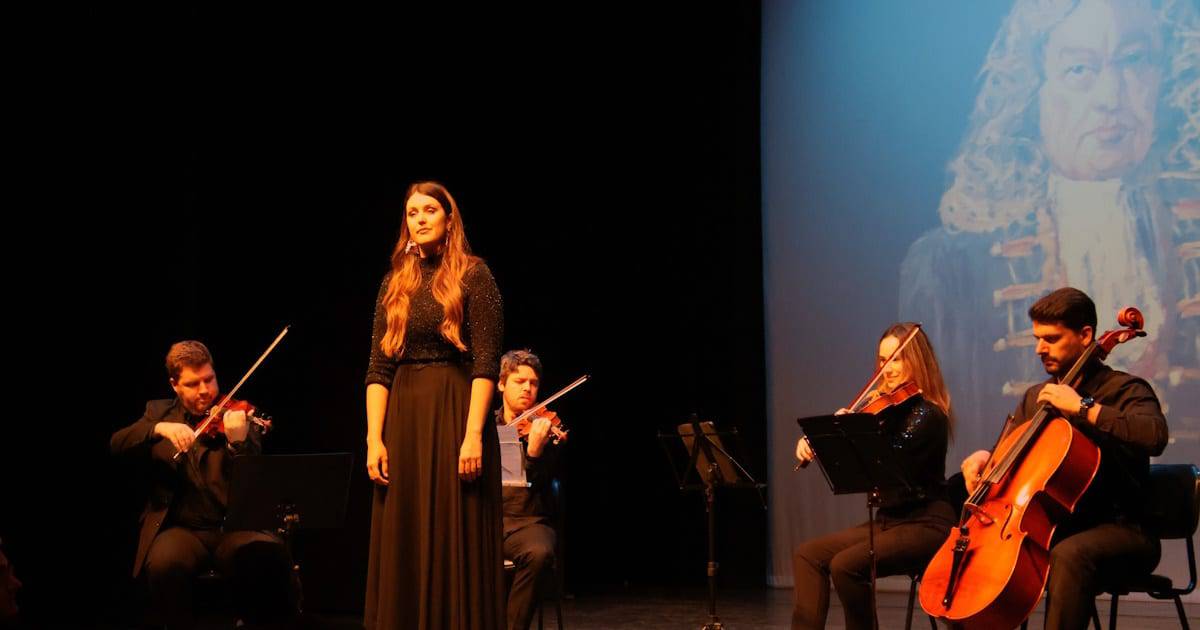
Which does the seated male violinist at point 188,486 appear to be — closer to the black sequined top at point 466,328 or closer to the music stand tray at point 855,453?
the black sequined top at point 466,328

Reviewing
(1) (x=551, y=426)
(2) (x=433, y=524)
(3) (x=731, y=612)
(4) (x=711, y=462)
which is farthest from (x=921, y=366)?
(3) (x=731, y=612)

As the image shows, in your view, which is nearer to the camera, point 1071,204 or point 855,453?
point 855,453

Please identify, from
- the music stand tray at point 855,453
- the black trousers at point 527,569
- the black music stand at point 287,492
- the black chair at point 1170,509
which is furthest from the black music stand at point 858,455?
the black music stand at point 287,492

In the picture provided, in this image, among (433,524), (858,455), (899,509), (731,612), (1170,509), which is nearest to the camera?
(433,524)

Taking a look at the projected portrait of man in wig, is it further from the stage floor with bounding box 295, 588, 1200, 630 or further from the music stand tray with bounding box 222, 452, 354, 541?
the music stand tray with bounding box 222, 452, 354, 541

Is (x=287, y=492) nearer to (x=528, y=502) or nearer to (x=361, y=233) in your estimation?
(x=528, y=502)

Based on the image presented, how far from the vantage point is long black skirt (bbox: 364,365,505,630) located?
121 inches

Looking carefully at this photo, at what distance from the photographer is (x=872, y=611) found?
12.5 feet

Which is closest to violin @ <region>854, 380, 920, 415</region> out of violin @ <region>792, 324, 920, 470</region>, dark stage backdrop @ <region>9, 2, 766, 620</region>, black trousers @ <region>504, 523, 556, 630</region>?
violin @ <region>792, 324, 920, 470</region>

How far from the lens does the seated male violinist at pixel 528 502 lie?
13.7 feet

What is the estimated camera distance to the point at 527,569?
4.19 m

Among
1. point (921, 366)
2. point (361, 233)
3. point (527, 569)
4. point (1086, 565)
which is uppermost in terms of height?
point (361, 233)

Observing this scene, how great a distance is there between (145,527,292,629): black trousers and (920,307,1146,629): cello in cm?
227

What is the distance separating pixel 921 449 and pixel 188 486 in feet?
8.50
